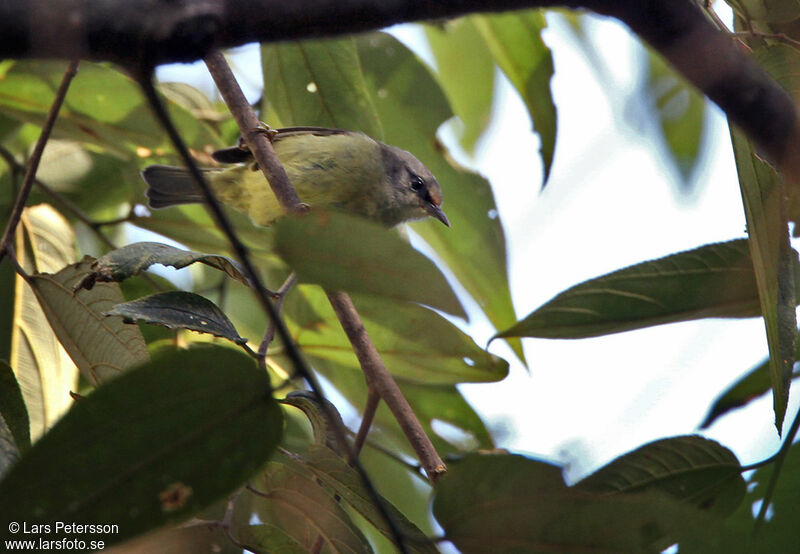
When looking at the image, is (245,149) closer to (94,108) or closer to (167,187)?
(167,187)

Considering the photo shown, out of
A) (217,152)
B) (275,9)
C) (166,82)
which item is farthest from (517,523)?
(166,82)

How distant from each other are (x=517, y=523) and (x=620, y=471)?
1.23ft

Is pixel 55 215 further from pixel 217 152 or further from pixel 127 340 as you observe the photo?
pixel 127 340

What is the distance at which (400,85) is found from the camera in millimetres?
3105

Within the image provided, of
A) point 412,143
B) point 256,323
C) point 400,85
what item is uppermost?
point 400,85

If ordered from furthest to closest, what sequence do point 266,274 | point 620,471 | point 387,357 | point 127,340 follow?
point 266,274, point 387,357, point 127,340, point 620,471

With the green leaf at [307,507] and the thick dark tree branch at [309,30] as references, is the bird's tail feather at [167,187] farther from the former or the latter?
the thick dark tree branch at [309,30]

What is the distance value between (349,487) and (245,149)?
6.84 ft

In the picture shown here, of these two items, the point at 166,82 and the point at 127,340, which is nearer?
the point at 127,340

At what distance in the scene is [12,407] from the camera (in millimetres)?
1616

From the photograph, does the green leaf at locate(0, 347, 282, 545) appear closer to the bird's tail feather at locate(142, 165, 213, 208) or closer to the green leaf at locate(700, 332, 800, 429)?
the green leaf at locate(700, 332, 800, 429)

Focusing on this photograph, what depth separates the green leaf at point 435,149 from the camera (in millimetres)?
2961

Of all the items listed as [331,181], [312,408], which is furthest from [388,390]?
[331,181]
